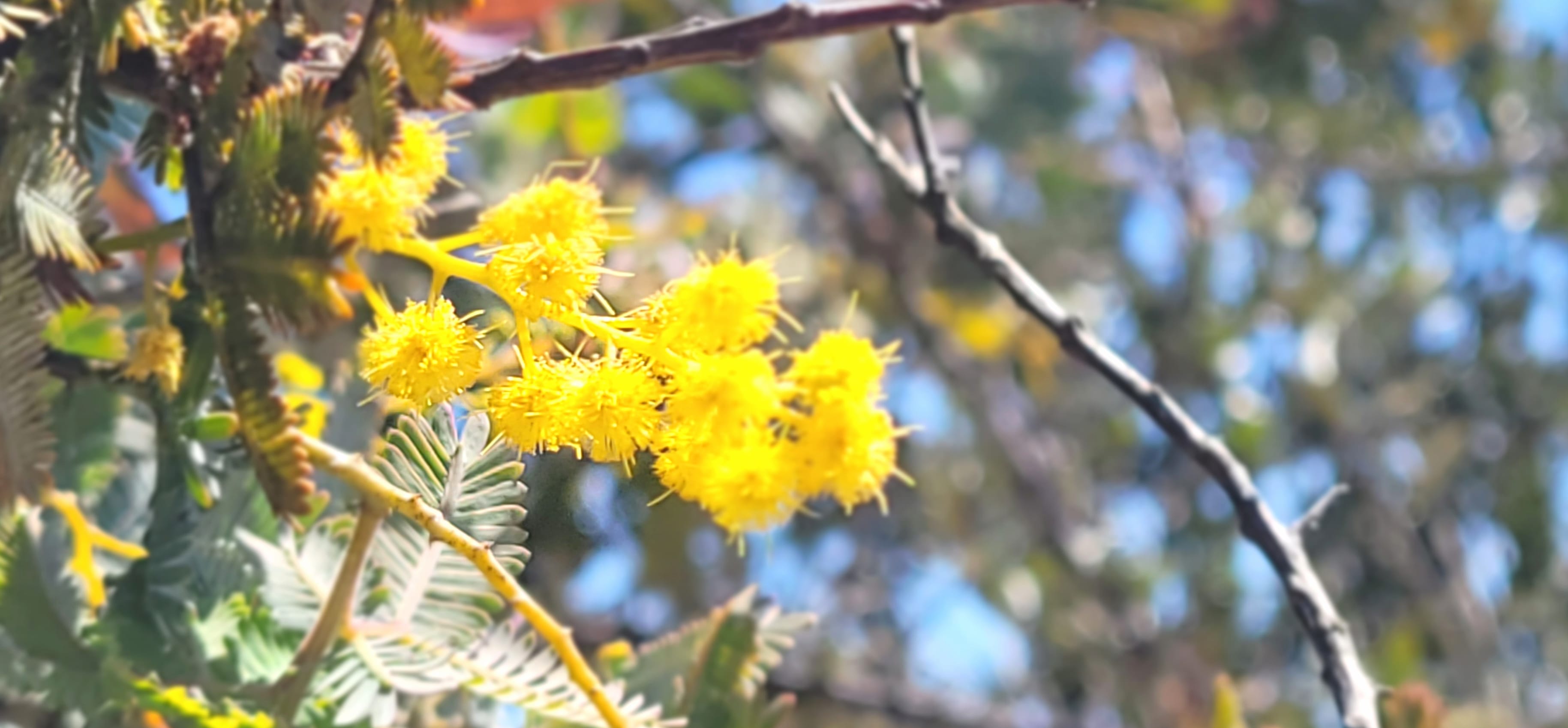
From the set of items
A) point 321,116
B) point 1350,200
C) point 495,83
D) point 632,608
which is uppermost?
point 1350,200

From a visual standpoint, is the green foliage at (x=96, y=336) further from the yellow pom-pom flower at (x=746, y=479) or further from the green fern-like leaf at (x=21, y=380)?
the yellow pom-pom flower at (x=746, y=479)

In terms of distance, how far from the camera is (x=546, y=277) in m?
0.81

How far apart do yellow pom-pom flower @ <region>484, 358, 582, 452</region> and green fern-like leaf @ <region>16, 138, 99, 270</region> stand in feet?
1.21

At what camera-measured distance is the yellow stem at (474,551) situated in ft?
2.73

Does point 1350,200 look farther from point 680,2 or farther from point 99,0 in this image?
point 99,0

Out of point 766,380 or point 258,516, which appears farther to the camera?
point 258,516

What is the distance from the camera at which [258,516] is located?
1.22 metres

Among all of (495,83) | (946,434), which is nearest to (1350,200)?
(946,434)

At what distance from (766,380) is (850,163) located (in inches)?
106

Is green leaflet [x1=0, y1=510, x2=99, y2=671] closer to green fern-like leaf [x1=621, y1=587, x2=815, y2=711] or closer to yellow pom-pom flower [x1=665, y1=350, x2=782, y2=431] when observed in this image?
green fern-like leaf [x1=621, y1=587, x2=815, y2=711]

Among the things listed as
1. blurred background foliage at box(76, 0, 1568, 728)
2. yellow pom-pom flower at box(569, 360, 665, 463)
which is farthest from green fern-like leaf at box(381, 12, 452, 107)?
blurred background foliage at box(76, 0, 1568, 728)

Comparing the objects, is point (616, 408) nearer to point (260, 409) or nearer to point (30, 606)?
point (260, 409)

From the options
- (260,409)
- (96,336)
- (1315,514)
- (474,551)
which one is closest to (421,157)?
(260,409)

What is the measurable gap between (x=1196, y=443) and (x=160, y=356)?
75 centimetres
